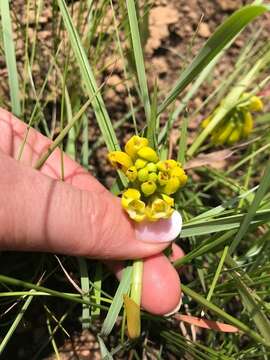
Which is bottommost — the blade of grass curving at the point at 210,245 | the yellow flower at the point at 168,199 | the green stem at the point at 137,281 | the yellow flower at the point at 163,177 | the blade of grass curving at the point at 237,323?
the blade of grass curving at the point at 237,323

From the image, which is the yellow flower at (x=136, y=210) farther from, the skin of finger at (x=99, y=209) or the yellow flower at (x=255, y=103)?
the yellow flower at (x=255, y=103)

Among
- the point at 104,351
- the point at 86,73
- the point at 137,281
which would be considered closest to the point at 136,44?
the point at 86,73

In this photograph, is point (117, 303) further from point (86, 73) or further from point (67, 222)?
point (86, 73)

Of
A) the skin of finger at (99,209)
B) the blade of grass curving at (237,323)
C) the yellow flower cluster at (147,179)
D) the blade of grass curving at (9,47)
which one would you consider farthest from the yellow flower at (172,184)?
the blade of grass curving at (9,47)

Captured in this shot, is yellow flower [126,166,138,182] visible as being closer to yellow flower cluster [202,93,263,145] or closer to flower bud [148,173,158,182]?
flower bud [148,173,158,182]

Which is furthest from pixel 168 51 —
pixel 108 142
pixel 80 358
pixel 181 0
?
pixel 80 358

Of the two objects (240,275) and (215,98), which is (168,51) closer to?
(215,98)
